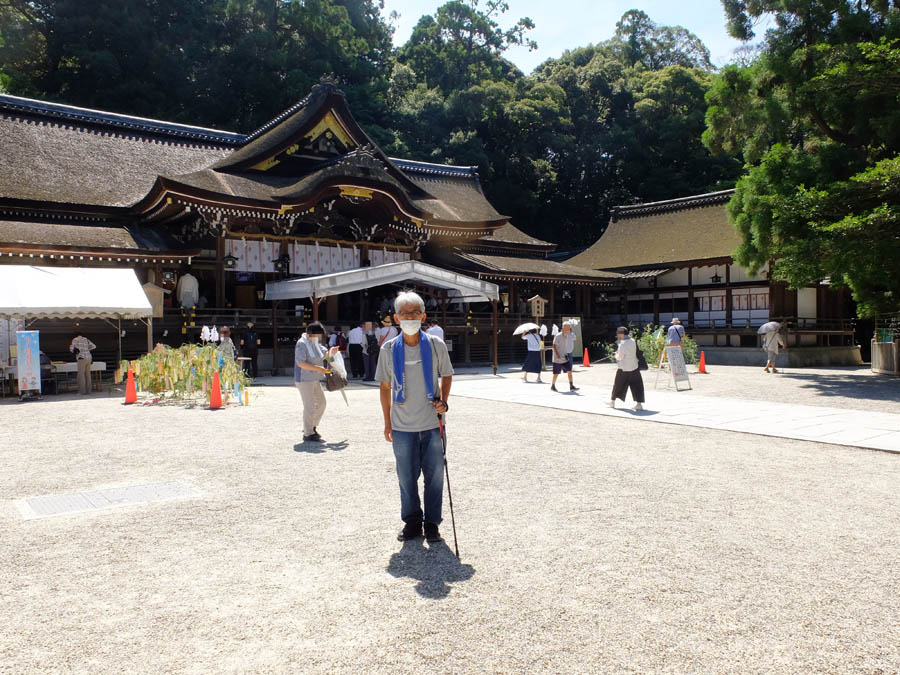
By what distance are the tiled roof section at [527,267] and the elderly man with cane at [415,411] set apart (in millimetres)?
19796

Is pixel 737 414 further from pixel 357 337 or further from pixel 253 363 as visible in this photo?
pixel 253 363

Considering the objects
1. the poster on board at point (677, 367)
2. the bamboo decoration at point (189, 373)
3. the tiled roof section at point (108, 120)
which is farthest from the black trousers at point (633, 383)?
the tiled roof section at point (108, 120)

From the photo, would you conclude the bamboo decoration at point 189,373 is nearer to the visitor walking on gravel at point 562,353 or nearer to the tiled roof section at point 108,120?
the visitor walking on gravel at point 562,353

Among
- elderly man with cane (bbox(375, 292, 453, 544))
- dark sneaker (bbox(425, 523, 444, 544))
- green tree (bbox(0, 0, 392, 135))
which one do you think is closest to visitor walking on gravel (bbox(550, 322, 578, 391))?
elderly man with cane (bbox(375, 292, 453, 544))

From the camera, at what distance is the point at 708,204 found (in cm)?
3045

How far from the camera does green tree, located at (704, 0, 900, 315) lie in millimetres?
14586

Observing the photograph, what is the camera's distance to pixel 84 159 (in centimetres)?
2138

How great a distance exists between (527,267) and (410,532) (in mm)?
22015

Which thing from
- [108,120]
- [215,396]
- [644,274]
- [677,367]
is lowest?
[215,396]

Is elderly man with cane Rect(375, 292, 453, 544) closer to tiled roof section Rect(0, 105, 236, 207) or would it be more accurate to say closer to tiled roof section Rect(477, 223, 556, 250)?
tiled roof section Rect(0, 105, 236, 207)

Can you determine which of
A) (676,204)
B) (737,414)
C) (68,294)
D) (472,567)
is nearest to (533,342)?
(737,414)

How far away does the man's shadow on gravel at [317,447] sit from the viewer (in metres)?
7.70

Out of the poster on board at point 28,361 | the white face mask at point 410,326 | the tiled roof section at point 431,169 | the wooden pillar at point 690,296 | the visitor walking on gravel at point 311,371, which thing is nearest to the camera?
the white face mask at point 410,326

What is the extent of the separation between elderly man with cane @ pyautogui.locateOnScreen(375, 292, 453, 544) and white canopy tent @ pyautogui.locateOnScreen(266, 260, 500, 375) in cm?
1283
